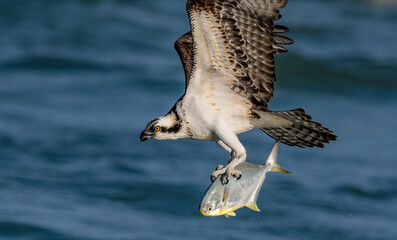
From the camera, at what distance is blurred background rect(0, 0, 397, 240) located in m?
12.3

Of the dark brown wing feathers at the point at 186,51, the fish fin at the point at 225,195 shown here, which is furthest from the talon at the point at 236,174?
the dark brown wing feathers at the point at 186,51

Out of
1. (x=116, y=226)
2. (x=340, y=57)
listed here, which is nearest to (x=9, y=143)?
(x=116, y=226)

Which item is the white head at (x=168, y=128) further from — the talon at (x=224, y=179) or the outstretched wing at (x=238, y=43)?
the talon at (x=224, y=179)

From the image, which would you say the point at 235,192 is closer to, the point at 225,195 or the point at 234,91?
the point at 225,195

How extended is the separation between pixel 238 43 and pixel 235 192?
121cm

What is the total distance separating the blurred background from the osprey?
3.90m

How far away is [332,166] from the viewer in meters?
14.8

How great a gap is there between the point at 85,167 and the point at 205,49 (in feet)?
25.6

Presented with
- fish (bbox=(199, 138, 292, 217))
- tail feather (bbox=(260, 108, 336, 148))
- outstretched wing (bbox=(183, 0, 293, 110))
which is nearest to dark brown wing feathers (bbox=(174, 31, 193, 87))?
outstretched wing (bbox=(183, 0, 293, 110))

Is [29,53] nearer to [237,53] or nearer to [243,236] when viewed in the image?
[243,236]

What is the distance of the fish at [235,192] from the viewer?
705cm

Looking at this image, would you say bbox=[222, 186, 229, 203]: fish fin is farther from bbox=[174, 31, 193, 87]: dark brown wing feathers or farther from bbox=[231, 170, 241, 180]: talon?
bbox=[174, 31, 193, 87]: dark brown wing feathers

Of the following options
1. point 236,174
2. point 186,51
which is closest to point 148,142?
point 186,51

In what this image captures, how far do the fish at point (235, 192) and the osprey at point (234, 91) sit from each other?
0.09 meters
